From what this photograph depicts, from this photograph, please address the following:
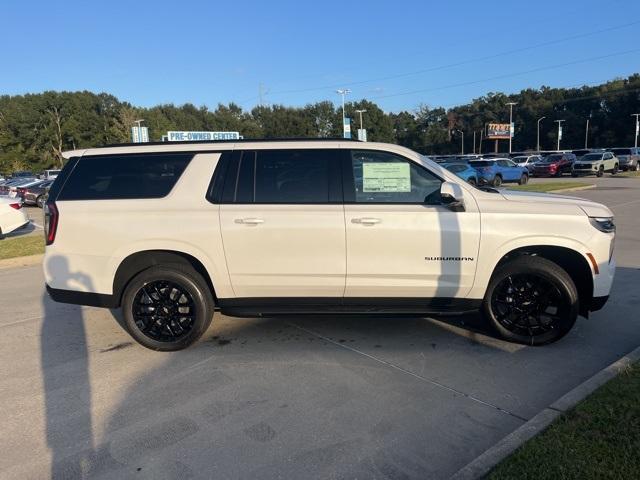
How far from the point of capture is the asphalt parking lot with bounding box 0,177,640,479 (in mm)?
2967

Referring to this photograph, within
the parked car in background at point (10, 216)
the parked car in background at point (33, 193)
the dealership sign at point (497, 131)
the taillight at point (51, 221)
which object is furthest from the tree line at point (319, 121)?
the taillight at point (51, 221)

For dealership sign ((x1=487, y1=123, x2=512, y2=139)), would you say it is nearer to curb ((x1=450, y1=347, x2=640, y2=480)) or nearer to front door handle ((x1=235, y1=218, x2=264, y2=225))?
curb ((x1=450, y1=347, x2=640, y2=480))

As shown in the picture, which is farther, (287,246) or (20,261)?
(20,261)

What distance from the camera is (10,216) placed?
12.7 metres

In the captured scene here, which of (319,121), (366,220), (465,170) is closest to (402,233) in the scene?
(366,220)

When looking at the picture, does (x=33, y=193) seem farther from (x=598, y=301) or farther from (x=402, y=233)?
(x=598, y=301)

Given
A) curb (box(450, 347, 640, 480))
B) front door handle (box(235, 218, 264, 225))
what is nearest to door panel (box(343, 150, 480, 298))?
front door handle (box(235, 218, 264, 225))

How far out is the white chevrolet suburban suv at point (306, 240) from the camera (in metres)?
4.34

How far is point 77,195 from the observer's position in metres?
4.62

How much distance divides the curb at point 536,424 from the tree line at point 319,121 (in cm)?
6970

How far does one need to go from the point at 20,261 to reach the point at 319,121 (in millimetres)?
99344

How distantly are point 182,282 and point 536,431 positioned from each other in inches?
124

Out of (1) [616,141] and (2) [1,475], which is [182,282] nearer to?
(2) [1,475]

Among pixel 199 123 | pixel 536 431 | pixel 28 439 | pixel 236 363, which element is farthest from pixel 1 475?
pixel 199 123
